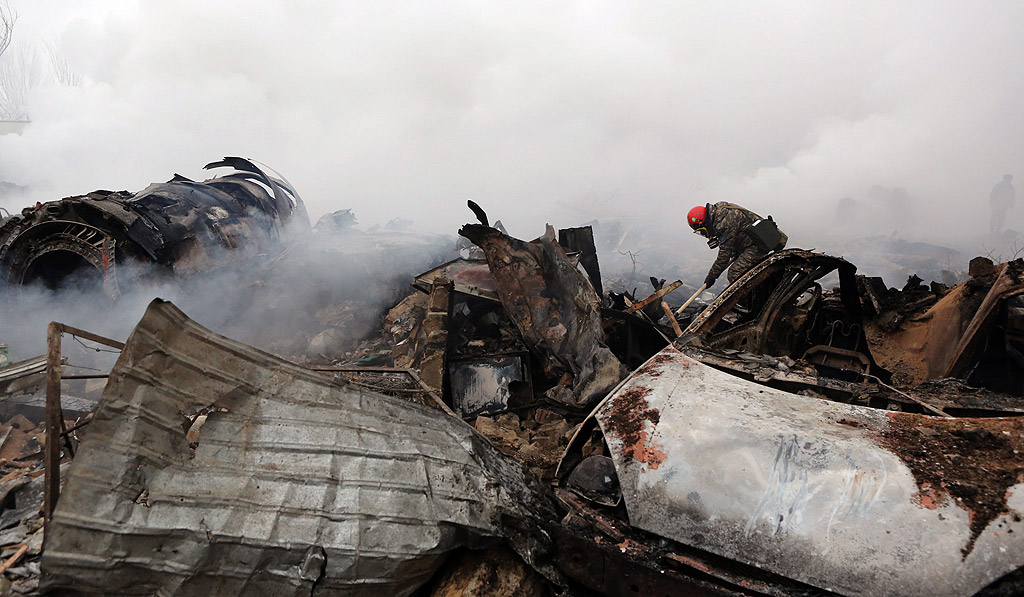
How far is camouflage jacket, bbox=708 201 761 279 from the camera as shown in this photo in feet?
21.0

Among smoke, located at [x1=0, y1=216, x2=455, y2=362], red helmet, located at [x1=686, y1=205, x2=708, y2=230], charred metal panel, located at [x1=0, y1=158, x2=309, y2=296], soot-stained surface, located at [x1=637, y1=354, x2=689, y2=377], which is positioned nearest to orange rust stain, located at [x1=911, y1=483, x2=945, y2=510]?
soot-stained surface, located at [x1=637, y1=354, x2=689, y2=377]

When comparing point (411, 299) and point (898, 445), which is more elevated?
point (411, 299)

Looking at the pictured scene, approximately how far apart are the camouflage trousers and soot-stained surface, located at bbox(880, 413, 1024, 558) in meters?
Answer: 4.85

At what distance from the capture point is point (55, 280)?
5484mm

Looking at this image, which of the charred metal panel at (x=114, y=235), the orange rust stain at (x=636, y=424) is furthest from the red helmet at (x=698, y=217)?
the charred metal panel at (x=114, y=235)

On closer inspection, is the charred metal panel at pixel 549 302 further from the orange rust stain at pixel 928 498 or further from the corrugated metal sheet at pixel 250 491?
the orange rust stain at pixel 928 498

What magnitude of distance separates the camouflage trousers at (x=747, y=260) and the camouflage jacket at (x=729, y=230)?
11cm

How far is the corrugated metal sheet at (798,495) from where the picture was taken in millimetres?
1351

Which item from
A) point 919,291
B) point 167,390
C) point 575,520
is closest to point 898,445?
point 575,520

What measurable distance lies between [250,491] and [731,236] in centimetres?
652

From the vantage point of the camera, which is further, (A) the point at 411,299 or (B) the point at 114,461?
(A) the point at 411,299

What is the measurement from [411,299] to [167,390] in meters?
5.27

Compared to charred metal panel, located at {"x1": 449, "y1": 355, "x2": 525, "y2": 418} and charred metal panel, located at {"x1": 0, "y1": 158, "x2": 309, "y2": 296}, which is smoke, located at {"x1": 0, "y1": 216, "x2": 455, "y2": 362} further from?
charred metal panel, located at {"x1": 449, "y1": 355, "x2": 525, "y2": 418}

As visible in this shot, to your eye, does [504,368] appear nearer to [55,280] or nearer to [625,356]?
[625,356]
